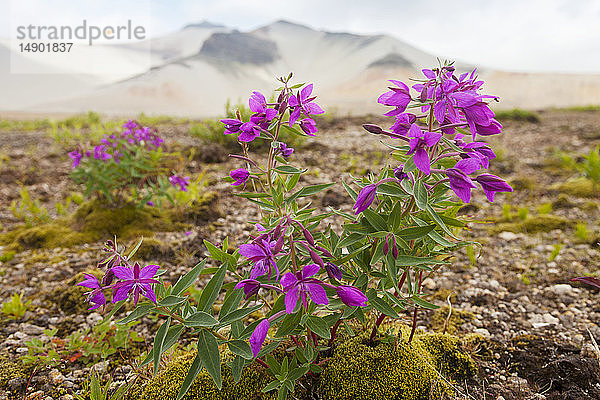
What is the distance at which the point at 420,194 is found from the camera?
1250mm

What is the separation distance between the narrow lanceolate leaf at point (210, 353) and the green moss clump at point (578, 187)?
15.7 feet

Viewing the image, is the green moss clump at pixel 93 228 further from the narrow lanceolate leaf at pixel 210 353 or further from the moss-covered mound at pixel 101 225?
the narrow lanceolate leaf at pixel 210 353

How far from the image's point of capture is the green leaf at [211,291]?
138cm

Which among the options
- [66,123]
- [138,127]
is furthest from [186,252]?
[66,123]

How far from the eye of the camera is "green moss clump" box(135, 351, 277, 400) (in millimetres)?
1687

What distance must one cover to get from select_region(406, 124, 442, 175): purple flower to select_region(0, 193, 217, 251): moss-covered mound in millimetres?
2865

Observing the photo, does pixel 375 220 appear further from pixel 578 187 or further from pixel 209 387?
pixel 578 187

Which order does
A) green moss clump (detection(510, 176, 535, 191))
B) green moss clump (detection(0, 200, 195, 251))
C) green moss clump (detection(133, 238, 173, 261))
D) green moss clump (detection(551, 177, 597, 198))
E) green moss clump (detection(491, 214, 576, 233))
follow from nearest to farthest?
green moss clump (detection(133, 238, 173, 261)), green moss clump (detection(0, 200, 195, 251)), green moss clump (detection(491, 214, 576, 233)), green moss clump (detection(551, 177, 597, 198)), green moss clump (detection(510, 176, 535, 191))

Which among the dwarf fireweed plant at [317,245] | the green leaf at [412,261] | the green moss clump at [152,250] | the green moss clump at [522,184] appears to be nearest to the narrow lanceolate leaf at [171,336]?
the dwarf fireweed plant at [317,245]

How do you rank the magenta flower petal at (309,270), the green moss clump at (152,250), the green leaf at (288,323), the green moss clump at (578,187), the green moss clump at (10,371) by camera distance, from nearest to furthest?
the magenta flower petal at (309,270)
the green leaf at (288,323)
the green moss clump at (10,371)
the green moss clump at (152,250)
the green moss clump at (578,187)

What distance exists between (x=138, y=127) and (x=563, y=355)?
12.4 feet

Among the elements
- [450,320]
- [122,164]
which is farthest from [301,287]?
[122,164]

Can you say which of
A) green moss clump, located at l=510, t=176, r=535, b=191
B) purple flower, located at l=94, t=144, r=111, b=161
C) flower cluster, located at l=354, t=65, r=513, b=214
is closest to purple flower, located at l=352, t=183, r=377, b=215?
flower cluster, located at l=354, t=65, r=513, b=214

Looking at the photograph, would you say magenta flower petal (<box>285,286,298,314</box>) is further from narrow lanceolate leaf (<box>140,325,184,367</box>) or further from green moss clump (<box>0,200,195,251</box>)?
green moss clump (<box>0,200,195,251</box>)
